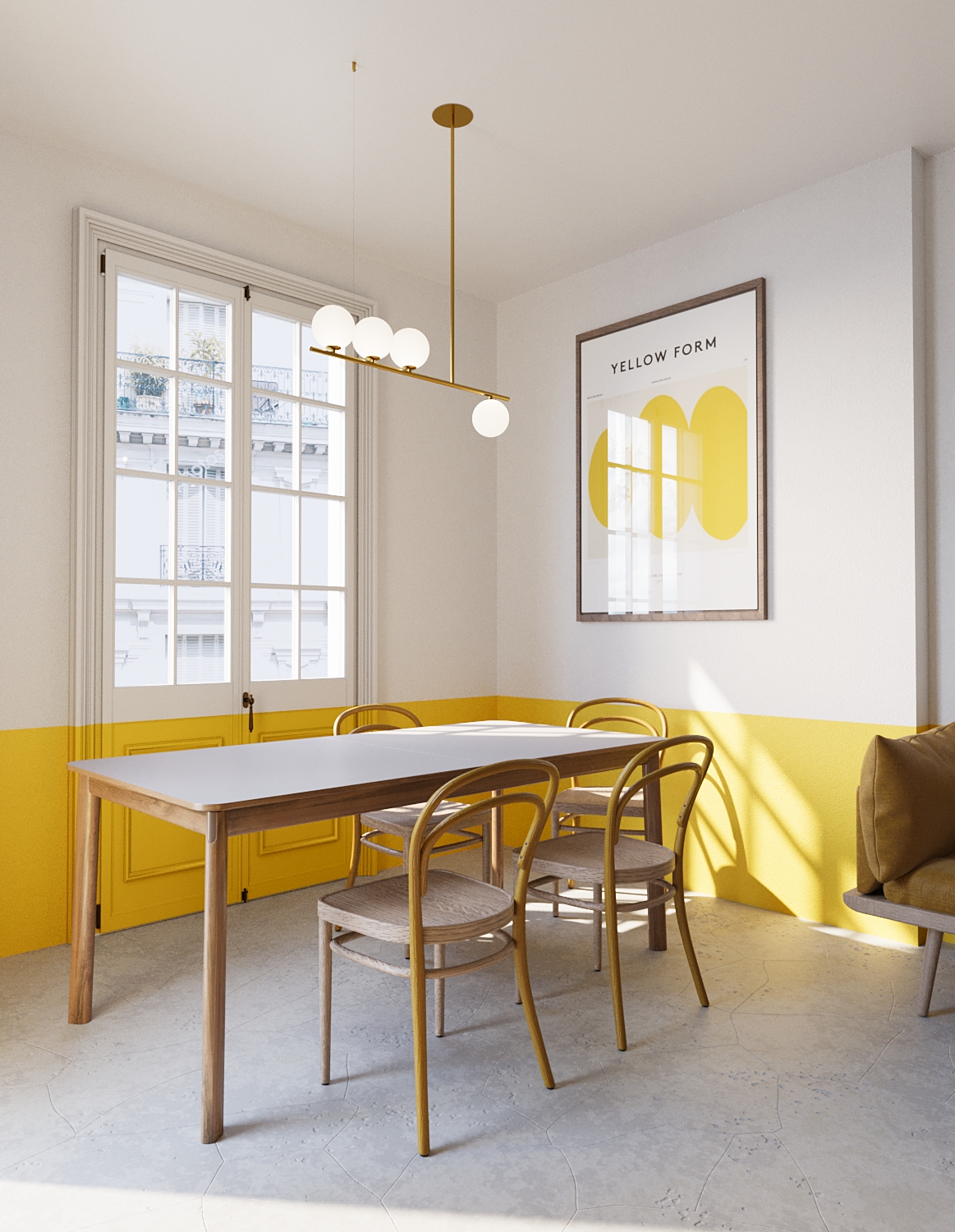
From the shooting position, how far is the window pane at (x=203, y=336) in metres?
3.90

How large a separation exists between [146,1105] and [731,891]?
274 cm

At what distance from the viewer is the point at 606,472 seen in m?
4.71

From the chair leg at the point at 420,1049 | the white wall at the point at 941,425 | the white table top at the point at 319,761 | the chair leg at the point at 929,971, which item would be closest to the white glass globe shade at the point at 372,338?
the white table top at the point at 319,761

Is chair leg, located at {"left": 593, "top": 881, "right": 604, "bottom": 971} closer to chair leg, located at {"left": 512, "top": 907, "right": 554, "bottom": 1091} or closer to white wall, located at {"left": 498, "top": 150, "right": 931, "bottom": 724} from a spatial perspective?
chair leg, located at {"left": 512, "top": 907, "right": 554, "bottom": 1091}

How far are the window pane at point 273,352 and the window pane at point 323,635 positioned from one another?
1017 mm

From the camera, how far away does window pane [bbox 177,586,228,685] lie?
3.88 m

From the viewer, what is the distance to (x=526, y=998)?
2.39 metres

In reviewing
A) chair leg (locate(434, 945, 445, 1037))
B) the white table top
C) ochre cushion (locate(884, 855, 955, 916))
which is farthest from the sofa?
chair leg (locate(434, 945, 445, 1037))

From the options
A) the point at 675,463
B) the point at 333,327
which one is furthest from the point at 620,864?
the point at 675,463

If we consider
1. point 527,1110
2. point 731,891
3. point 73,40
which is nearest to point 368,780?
point 527,1110

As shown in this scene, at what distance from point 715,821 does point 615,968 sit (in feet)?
5.59

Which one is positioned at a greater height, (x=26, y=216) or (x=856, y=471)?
(x=26, y=216)

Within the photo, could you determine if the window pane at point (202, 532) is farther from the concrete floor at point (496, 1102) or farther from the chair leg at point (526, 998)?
the chair leg at point (526, 998)

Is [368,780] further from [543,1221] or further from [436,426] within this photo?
[436,426]
